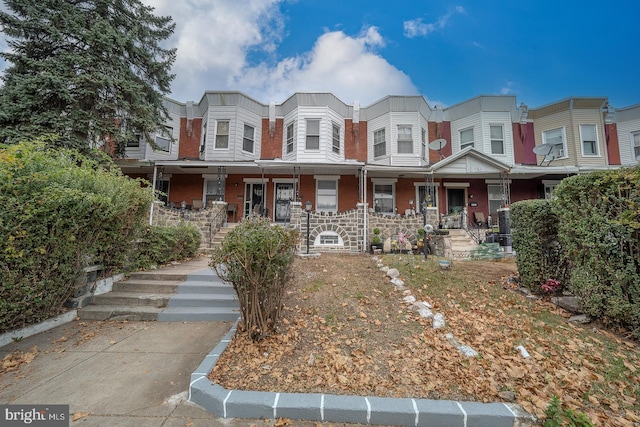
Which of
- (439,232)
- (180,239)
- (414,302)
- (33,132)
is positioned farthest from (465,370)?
(33,132)

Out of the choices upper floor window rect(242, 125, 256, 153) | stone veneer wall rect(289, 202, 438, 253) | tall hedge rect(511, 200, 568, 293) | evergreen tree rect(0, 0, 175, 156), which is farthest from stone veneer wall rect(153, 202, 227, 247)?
tall hedge rect(511, 200, 568, 293)

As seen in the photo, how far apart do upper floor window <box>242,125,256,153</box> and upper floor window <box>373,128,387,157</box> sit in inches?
264

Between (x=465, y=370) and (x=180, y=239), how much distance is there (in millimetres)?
7038

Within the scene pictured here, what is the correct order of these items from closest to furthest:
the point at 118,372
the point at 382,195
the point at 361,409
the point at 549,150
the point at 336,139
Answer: the point at 361,409, the point at 118,372, the point at 549,150, the point at 382,195, the point at 336,139

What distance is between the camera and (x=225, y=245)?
→ 3180mm

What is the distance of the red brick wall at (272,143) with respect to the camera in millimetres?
14570

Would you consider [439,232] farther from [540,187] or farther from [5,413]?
[5,413]

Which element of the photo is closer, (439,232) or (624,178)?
(624,178)

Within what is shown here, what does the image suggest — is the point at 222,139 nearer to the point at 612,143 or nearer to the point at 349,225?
the point at 349,225

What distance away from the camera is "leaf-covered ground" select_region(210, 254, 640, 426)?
2400 mm

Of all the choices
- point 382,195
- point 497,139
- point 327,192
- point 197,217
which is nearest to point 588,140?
point 497,139

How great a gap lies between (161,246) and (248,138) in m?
9.29
